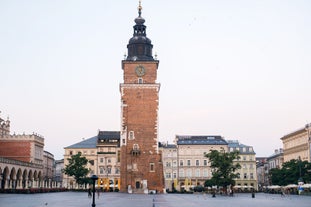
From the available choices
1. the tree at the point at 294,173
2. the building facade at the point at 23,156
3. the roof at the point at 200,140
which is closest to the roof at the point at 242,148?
the roof at the point at 200,140

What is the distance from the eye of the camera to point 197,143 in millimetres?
114250

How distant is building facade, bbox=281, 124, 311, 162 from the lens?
8956cm

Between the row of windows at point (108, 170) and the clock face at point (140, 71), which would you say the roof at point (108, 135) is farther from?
the clock face at point (140, 71)

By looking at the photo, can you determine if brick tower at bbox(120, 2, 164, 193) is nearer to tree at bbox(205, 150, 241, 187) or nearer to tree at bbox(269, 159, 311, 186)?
tree at bbox(205, 150, 241, 187)

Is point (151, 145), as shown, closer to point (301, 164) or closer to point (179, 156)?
point (301, 164)

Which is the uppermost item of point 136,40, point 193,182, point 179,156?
point 136,40

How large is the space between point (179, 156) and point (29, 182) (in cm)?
4165

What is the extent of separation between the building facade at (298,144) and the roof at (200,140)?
653 inches

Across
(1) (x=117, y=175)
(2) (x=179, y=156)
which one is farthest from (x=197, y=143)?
(1) (x=117, y=175)

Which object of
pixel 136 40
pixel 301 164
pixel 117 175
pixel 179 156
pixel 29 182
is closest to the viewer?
pixel 301 164

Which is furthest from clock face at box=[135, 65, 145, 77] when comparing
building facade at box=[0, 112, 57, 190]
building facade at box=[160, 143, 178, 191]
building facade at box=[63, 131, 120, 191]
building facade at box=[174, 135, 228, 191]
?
building facade at box=[174, 135, 228, 191]

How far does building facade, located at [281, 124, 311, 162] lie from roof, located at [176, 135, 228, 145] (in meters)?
16.6

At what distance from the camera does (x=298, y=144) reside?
97438 millimetres

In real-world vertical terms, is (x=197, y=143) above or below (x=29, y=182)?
above
